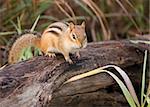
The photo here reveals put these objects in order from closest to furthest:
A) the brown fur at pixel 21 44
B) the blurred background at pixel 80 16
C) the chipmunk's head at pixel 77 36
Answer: the chipmunk's head at pixel 77 36 → the brown fur at pixel 21 44 → the blurred background at pixel 80 16

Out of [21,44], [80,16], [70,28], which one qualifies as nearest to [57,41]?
[70,28]

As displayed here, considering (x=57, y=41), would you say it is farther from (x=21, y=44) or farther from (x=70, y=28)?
(x=21, y=44)

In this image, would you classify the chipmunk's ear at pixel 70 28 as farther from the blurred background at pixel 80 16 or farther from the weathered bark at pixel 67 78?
the blurred background at pixel 80 16

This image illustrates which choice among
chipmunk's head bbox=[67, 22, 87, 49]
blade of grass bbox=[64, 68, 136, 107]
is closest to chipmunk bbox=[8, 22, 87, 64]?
chipmunk's head bbox=[67, 22, 87, 49]

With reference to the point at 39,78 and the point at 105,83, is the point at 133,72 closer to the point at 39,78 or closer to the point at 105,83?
the point at 105,83

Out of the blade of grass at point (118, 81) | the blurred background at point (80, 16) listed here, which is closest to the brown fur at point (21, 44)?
the blurred background at point (80, 16)

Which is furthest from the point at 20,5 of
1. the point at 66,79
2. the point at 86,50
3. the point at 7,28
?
the point at 66,79
